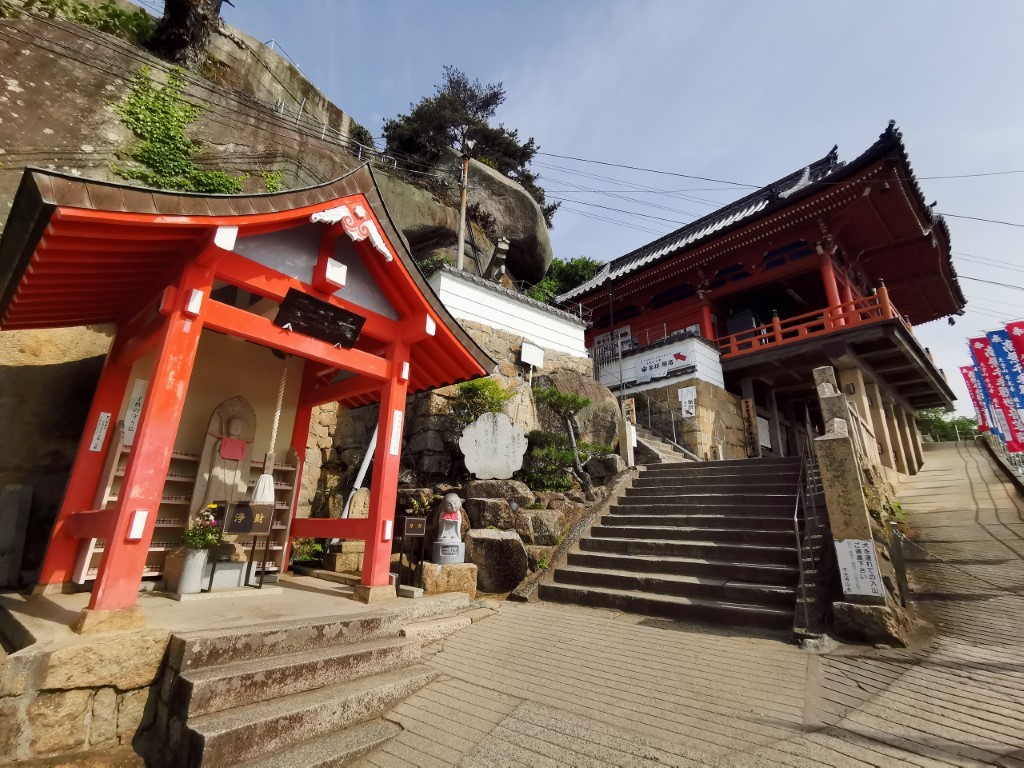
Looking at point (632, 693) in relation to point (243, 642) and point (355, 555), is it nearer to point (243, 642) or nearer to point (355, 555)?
point (243, 642)

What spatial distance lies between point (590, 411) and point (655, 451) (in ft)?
7.46

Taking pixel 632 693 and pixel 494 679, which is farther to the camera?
pixel 494 679

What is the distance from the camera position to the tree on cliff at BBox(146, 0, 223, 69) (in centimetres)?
1411

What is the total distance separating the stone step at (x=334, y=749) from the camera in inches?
115

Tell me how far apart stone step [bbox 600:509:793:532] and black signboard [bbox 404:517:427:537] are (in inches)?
172

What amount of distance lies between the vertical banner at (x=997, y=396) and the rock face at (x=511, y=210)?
863 inches

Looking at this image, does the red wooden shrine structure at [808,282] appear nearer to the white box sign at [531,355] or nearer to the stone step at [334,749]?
the white box sign at [531,355]

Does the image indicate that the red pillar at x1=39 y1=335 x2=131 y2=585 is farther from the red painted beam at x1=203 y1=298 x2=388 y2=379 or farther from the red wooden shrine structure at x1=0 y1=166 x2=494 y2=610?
the red painted beam at x1=203 y1=298 x2=388 y2=379

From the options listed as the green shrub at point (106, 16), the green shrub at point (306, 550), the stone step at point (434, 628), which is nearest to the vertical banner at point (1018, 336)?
the stone step at point (434, 628)

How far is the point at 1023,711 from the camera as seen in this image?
11.2 ft

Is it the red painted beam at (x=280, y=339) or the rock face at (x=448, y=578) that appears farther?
the rock face at (x=448, y=578)

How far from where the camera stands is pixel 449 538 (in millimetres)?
7148

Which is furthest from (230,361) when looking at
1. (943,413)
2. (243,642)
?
(943,413)

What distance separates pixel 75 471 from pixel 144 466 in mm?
2687
